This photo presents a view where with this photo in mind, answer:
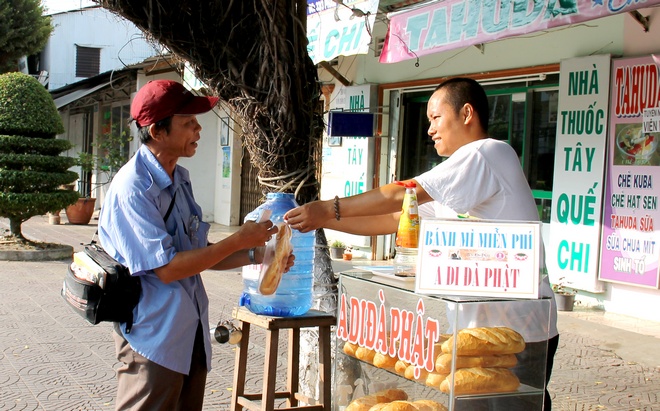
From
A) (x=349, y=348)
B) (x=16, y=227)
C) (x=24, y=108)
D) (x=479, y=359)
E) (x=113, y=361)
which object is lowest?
(x=113, y=361)

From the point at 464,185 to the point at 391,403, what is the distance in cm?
93

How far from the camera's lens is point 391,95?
40.5ft

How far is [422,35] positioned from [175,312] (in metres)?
5.91

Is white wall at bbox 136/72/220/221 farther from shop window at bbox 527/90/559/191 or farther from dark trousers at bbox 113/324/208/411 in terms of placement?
dark trousers at bbox 113/324/208/411

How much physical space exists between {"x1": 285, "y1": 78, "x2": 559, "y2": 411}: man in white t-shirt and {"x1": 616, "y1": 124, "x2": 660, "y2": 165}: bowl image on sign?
524cm

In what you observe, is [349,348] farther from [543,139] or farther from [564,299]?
[543,139]

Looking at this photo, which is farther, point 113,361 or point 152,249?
point 113,361

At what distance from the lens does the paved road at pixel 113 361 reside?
550cm

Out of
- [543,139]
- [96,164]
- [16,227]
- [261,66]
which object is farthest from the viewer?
[96,164]

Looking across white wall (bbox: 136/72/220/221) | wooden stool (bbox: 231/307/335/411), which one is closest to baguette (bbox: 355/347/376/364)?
wooden stool (bbox: 231/307/335/411)

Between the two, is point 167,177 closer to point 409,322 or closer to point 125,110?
point 409,322

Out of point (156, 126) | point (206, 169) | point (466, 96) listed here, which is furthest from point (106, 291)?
point (206, 169)

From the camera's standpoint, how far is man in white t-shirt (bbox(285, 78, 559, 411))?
3053mm

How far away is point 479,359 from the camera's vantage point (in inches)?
107
